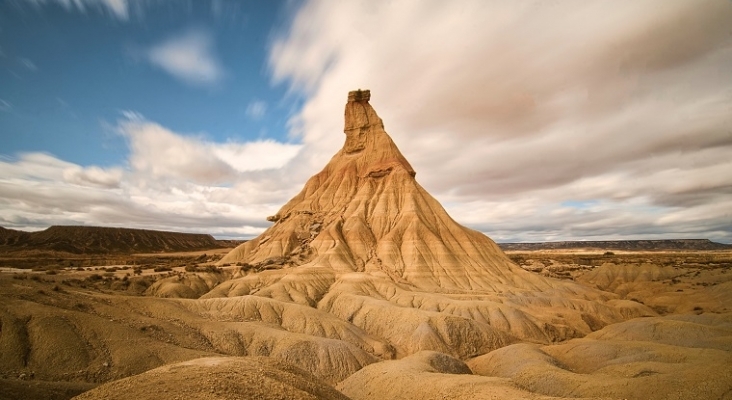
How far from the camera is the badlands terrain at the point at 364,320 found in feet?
56.4

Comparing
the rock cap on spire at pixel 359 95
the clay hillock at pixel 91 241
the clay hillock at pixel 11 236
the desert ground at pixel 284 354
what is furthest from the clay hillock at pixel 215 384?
the clay hillock at pixel 11 236

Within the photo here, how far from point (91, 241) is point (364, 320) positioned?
135025mm

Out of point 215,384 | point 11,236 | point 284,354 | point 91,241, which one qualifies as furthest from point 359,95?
point 11,236

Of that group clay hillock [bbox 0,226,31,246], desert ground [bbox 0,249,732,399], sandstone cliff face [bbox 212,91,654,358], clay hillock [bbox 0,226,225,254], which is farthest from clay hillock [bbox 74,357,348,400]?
clay hillock [bbox 0,226,31,246]

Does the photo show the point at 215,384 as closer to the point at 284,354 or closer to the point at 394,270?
the point at 284,354

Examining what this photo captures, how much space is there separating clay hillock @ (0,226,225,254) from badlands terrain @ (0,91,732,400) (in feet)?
288

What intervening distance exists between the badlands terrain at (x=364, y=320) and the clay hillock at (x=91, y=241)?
288 ft

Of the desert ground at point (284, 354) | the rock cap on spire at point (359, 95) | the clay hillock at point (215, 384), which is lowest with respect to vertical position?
the desert ground at point (284, 354)

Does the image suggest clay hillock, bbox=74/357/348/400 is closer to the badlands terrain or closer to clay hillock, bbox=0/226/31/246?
the badlands terrain

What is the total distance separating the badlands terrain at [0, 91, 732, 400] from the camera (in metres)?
17.2

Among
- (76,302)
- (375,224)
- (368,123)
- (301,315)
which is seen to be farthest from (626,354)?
(368,123)

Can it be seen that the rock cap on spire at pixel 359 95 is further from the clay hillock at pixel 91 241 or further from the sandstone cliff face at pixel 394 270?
the clay hillock at pixel 91 241

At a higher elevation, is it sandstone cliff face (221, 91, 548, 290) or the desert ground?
sandstone cliff face (221, 91, 548, 290)

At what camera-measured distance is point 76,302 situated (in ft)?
76.5
